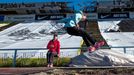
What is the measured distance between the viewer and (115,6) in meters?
53.8

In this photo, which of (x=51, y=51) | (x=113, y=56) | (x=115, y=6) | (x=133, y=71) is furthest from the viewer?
(x=115, y=6)

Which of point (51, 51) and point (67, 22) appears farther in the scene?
point (51, 51)

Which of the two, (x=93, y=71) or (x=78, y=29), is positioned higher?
(x=78, y=29)

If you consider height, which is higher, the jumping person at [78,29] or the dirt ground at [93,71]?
the jumping person at [78,29]

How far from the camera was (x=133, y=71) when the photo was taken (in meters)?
9.11

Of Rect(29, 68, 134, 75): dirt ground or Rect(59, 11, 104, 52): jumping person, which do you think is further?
Rect(59, 11, 104, 52): jumping person

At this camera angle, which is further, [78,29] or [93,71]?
[78,29]

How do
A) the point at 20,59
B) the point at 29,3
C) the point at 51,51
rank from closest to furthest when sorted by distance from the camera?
the point at 51,51, the point at 20,59, the point at 29,3

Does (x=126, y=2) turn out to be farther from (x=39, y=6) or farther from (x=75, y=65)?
(x=75, y=65)

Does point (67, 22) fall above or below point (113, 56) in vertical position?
above

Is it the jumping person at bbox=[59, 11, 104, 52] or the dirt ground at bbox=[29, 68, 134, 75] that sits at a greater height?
the jumping person at bbox=[59, 11, 104, 52]

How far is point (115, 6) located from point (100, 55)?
43923 mm

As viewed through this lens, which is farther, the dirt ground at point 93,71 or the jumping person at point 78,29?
the jumping person at point 78,29

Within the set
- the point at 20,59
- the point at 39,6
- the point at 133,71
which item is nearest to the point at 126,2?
the point at 39,6
